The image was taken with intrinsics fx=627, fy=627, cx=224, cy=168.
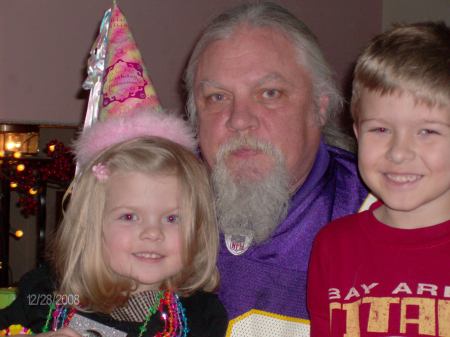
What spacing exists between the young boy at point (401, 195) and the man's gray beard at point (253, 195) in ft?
1.23

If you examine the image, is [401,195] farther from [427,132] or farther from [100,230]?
[100,230]

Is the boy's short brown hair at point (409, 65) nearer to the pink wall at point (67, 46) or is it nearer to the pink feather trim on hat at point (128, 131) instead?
the pink feather trim on hat at point (128, 131)

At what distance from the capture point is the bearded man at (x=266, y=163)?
2.04 m

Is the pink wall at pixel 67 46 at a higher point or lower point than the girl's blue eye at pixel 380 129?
higher

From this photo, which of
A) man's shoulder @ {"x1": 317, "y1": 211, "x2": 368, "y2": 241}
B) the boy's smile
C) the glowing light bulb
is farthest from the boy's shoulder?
the glowing light bulb

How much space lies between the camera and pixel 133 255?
1.78 m

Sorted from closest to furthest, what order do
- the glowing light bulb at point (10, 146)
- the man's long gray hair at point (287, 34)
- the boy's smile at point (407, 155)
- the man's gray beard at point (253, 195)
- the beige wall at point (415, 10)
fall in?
the boy's smile at point (407, 155) → the man's gray beard at point (253, 195) → the man's long gray hair at point (287, 34) → the glowing light bulb at point (10, 146) → the beige wall at point (415, 10)

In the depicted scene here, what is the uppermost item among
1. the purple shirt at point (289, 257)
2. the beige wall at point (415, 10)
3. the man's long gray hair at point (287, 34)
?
the beige wall at point (415, 10)

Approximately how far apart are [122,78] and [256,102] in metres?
0.46

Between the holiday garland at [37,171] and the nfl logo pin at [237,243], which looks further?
the holiday garland at [37,171]

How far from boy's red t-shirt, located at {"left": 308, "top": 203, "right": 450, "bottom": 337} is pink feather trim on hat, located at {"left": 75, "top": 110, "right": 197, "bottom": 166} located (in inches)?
23.9

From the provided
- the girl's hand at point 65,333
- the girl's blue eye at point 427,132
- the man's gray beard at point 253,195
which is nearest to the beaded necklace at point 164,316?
the girl's hand at point 65,333

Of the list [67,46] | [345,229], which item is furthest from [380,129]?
[67,46]

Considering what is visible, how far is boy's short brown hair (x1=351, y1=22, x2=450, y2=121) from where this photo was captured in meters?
1.55
